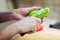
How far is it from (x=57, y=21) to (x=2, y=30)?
2.73 ft

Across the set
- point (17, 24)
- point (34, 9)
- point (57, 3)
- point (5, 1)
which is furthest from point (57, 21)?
point (17, 24)

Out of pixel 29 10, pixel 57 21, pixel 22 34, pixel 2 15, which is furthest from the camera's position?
pixel 57 21

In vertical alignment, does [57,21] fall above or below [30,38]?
below

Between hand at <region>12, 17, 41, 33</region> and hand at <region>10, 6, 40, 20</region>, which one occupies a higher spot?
hand at <region>10, 6, 40, 20</region>

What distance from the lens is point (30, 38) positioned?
2.48ft

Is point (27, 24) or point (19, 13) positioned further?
point (19, 13)

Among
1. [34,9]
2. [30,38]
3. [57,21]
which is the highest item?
[34,9]

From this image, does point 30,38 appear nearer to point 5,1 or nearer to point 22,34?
point 22,34

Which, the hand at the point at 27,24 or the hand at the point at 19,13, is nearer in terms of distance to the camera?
the hand at the point at 27,24

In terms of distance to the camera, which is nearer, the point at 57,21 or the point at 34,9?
the point at 34,9

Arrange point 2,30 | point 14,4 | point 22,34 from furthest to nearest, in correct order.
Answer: point 14,4 < point 22,34 < point 2,30

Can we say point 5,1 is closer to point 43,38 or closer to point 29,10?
point 29,10

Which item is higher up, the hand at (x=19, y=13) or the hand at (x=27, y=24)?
the hand at (x=19, y=13)

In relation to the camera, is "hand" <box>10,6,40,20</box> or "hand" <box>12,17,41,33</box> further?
"hand" <box>10,6,40,20</box>
